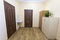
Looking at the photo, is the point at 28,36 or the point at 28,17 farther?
the point at 28,17

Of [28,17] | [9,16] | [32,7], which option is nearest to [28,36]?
[9,16]

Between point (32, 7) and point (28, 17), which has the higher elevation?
point (32, 7)

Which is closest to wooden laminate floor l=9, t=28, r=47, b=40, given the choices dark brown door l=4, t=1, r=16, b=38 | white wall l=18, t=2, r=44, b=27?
dark brown door l=4, t=1, r=16, b=38

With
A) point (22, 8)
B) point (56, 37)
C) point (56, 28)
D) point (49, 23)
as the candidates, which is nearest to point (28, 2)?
point (22, 8)

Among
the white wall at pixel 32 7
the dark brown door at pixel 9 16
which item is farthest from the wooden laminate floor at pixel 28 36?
the white wall at pixel 32 7

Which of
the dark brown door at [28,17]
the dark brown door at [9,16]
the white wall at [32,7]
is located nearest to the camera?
the dark brown door at [9,16]

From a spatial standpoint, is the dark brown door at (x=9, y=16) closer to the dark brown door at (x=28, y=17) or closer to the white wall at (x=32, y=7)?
the white wall at (x=32, y=7)

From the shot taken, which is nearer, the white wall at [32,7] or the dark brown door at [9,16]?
the dark brown door at [9,16]

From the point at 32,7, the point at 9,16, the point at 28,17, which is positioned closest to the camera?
the point at 9,16

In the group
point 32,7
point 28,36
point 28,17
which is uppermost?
point 32,7

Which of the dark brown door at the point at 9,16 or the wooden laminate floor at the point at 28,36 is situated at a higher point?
the dark brown door at the point at 9,16

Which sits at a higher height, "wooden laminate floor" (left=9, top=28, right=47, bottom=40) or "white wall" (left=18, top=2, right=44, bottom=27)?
"white wall" (left=18, top=2, right=44, bottom=27)

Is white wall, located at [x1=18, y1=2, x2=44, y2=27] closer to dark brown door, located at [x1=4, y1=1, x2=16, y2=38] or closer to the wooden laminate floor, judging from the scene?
dark brown door, located at [x1=4, y1=1, x2=16, y2=38]

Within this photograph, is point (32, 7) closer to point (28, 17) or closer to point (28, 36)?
point (28, 17)
